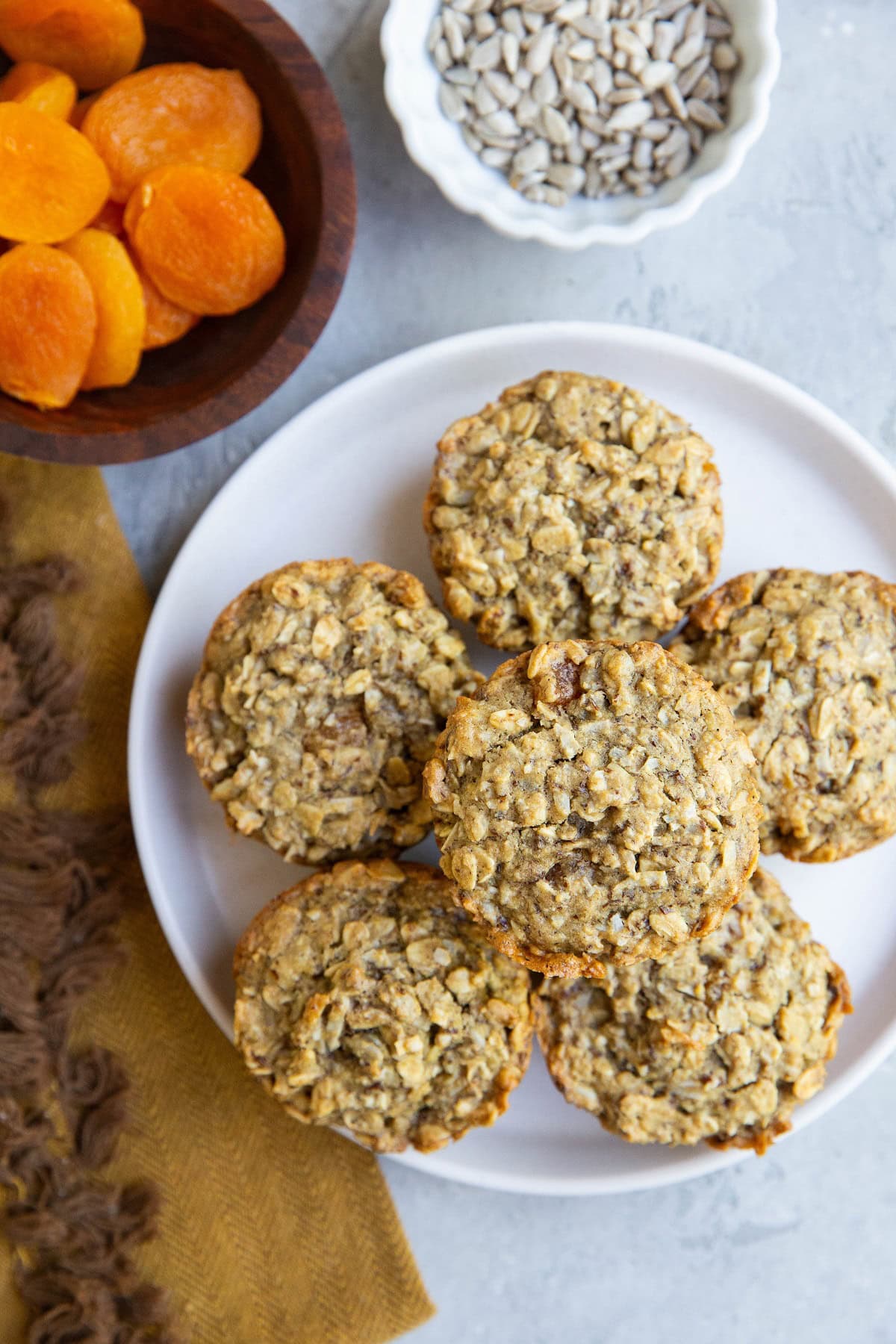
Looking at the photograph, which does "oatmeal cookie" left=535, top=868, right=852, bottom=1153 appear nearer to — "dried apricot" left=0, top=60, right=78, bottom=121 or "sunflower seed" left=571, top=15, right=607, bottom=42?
"sunflower seed" left=571, top=15, right=607, bottom=42

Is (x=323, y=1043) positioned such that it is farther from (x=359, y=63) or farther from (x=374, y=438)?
(x=359, y=63)

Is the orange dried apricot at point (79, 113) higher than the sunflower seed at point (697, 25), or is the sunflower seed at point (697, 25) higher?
the sunflower seed at point (697, 25)

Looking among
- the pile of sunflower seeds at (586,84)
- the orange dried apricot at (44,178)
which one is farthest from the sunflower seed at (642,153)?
the orange dried apricot at (44,178)

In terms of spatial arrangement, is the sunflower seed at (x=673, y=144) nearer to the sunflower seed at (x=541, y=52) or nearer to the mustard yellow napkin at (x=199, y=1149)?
the sunflower seed at (x=541, y=52)

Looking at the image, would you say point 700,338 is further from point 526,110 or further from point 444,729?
point 444,729

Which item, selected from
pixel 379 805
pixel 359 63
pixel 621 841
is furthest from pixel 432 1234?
pixel 359 63

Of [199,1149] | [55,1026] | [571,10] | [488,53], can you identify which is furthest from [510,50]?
[199,1149]

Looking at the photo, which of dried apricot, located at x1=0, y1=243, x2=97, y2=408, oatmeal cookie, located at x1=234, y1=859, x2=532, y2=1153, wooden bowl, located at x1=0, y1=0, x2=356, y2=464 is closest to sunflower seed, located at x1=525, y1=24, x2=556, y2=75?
wooden bowl, located at x1=0, y1=0, x2=356, y2=464
